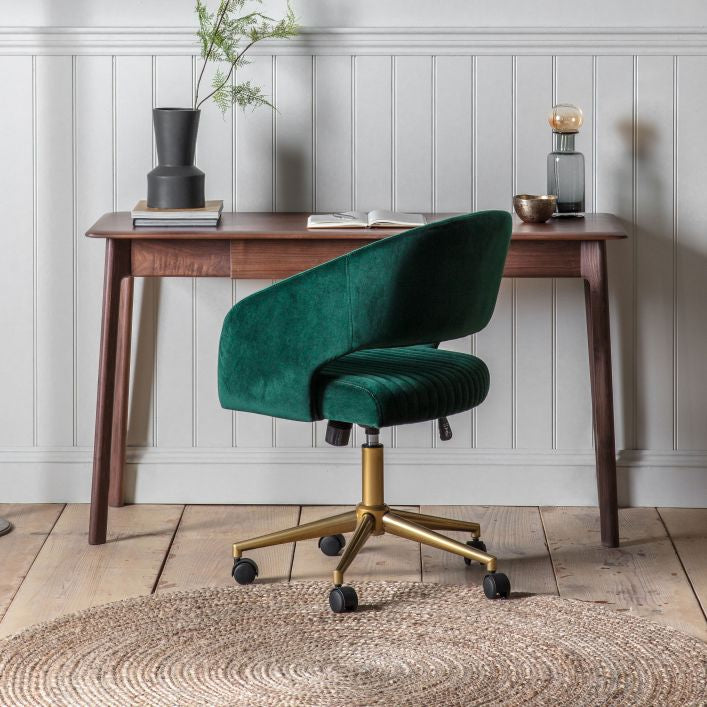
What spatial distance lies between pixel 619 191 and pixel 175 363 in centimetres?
129

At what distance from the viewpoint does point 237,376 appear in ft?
8.25

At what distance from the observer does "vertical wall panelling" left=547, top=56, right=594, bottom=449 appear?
10.3ft

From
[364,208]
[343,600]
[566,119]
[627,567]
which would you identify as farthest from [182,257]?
[627,567]

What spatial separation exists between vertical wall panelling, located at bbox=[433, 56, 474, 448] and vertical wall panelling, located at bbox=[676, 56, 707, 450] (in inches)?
22.0

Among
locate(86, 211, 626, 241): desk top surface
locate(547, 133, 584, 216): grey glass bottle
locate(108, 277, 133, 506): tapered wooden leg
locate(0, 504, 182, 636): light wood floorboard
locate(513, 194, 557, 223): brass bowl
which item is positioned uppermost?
locate(547, 133, 584, 216): grey glass bottle

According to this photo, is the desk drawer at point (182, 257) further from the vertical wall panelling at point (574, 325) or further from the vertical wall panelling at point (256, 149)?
the vertical wall panelling at point (574, 325)

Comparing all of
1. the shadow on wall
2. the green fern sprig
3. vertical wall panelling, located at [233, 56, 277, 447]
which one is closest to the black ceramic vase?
the green fern sprig

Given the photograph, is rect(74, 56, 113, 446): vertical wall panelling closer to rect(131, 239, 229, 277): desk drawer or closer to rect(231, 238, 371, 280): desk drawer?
rect(131, 239, 229, 277): desk drawer

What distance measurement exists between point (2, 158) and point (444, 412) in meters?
Result: 1.51

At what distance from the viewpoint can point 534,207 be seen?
289 cm

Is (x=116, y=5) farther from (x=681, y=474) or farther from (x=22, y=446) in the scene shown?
(x=681, y=474)

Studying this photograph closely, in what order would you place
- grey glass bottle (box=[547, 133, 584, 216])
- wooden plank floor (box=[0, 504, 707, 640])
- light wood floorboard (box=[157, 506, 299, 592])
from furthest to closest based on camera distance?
grey glass bottle (box=[547, 133, 584, 216]) → light wood floorboard (box=[157, 506, 299, 592]) → wooden plank floor (box=[0, 504, 707, 640])

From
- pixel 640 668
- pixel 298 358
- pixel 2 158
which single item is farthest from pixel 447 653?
pixel 2 158

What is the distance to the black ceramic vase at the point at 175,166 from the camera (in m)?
2.88
